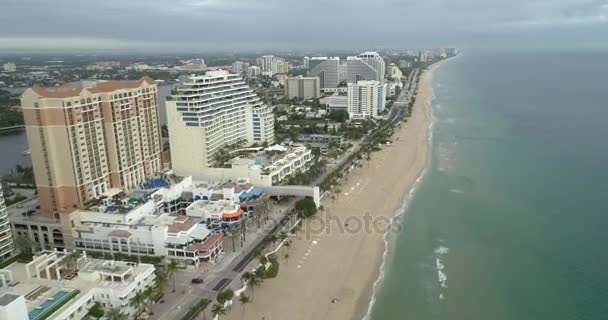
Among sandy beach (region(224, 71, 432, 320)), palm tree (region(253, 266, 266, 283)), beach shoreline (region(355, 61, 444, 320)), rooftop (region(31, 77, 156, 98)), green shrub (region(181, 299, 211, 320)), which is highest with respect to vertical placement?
rooftop (region(31, 77, 156, 98))

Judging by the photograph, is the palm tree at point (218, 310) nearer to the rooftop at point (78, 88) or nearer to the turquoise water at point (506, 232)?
the turquoise water at point (506, 232)

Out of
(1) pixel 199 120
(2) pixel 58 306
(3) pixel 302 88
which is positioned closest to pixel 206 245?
(2) pixel 58 306

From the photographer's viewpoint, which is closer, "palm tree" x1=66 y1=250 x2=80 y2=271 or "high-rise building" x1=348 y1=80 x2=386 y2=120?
"palm tree" x1=66 y1=250 x2=80 y2=271

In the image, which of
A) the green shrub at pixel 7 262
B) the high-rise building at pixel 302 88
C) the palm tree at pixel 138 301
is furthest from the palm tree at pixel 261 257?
the high-rise building at pixel 302 88

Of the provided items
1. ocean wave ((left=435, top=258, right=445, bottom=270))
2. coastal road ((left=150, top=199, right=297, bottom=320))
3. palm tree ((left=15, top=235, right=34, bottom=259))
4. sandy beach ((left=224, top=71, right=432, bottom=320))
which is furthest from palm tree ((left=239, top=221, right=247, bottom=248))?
palm tree ((left=15, top=235, right=34, bottom=259))

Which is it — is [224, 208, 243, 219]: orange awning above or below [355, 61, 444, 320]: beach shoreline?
above

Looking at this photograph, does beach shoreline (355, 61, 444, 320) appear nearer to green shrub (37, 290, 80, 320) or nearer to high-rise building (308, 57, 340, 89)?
green shrub (37, 290, 80, 320)

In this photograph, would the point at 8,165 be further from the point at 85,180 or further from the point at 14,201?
the point at 85,180
